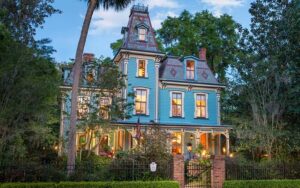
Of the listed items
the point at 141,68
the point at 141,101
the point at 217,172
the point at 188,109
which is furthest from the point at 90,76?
the point at 217,172

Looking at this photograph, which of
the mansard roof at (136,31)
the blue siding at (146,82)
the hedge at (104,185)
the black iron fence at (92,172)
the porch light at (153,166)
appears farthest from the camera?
the mansard roof at (136,31)

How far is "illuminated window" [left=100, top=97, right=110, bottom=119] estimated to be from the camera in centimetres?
2050

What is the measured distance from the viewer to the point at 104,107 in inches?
808

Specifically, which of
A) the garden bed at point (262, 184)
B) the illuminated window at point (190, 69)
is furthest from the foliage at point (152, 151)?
the illuminated window at point (190, 69)

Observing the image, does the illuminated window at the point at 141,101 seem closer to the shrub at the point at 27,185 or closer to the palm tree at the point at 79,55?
the palm tree at the point at 79,55

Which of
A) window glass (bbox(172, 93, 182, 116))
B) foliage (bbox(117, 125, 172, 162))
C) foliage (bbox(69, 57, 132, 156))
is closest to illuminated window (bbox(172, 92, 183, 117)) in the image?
window glass (bbox(172, 93, 182, 116))

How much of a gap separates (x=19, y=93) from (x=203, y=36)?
26445mm

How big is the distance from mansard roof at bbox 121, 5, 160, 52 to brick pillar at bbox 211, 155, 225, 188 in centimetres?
1307

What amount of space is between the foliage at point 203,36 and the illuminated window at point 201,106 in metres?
9.27

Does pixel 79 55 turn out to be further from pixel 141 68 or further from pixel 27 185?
pixel 141 68

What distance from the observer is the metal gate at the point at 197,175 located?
48.8 feet

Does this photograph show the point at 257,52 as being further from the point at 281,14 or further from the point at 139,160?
the point at 139,160

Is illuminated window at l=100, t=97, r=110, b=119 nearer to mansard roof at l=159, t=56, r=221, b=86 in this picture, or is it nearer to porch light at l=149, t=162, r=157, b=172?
mansard roof at l=159, t=56, r=221, b=86

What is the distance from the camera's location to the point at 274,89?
2089cm
